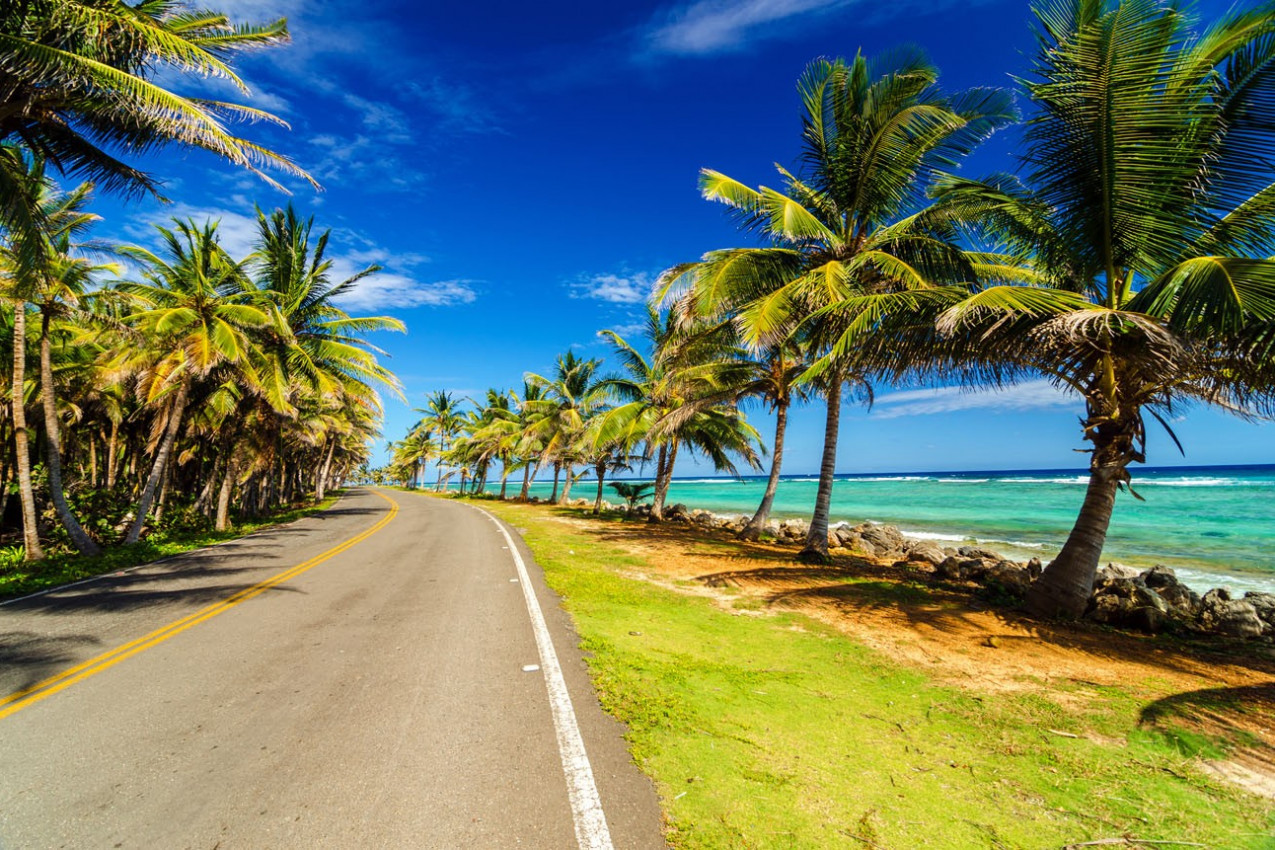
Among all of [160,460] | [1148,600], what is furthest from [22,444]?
[1148,600]

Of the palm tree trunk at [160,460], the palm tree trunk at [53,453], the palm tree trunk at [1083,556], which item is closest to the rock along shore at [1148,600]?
the palm tree trunk at [1083,556]

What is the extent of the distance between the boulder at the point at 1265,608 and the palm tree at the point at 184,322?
860 inches

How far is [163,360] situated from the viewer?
1465cm

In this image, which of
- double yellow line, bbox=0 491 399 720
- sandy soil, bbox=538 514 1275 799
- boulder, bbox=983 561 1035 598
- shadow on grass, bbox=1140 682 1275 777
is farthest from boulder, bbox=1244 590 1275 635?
double yellow line, bbox=0 491 399 720

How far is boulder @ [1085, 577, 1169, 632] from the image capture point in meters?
7.34

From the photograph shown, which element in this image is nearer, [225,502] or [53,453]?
[53,453]

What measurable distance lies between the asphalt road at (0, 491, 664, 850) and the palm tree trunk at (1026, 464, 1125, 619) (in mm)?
7600

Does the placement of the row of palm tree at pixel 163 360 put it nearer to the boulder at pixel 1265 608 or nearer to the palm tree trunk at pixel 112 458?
the palm tree trunk at pixel 112 458

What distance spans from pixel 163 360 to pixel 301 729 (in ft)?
53.7

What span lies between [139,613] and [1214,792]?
39.0 feet

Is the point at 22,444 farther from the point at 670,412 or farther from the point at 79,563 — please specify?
the point at 670,412

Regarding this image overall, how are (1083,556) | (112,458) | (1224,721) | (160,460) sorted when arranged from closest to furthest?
(1224,721) < (1083,556) < (160,460) < (112,458)

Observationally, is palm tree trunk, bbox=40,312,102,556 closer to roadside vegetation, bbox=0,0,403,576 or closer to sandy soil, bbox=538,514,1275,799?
roadside vegetation, bbox=0,0,403,576

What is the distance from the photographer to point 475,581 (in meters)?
9.39
